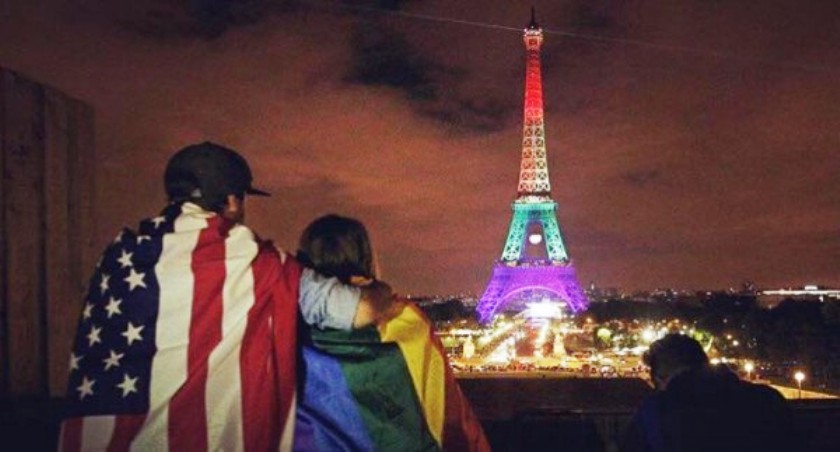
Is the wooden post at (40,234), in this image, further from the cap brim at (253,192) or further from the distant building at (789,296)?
the distant building at (789,296)

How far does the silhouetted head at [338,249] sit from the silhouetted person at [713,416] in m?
1.32

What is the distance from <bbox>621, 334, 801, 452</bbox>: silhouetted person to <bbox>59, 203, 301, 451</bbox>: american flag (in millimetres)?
1565

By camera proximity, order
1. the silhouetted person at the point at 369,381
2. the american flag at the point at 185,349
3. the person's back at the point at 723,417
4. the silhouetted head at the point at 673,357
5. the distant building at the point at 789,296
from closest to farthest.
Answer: the american flag at the point at 185,349, the silhouetted person at the point at 369,381, the person's back at the point at 723,417, the silhouetted head at the point at 673,357, the distant building at the point at 789,296

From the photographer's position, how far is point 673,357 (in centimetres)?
347

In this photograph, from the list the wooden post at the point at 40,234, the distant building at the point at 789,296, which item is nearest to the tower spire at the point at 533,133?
the distant building at the point at 789,296

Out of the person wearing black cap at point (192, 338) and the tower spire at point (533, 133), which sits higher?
the tower spire at point (533, 133)

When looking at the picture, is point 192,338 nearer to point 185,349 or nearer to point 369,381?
point 185,349

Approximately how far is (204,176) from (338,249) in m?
0.49

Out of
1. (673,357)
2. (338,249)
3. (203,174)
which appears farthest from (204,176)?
(673,357)

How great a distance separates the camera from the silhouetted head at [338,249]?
2766 millimetres

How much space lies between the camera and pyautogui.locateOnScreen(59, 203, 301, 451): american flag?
2.31 metres

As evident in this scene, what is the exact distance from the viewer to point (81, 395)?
7.73 feet

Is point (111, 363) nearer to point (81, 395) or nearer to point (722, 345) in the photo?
point (81, 395)

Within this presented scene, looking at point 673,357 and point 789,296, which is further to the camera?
point 789,296
